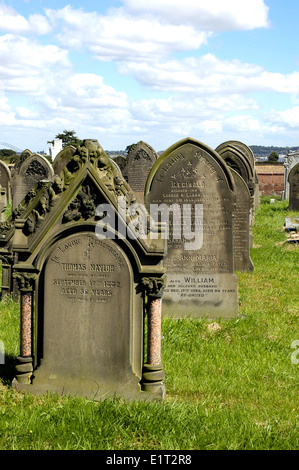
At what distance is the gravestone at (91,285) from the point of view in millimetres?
5621

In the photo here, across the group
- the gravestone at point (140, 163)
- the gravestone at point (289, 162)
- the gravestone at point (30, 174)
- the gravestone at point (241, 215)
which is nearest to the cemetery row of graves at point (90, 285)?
the gravestone at point (241, 215)

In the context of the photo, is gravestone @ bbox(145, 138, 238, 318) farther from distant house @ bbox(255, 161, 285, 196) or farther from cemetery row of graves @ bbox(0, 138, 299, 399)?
distant house @ bbox(255, 161, 285, 196)

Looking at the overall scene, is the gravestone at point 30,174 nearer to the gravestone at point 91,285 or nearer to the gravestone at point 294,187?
the gravestone at point 294,187

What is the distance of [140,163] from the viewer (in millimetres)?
21703

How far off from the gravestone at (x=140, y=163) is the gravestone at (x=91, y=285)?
15.9 metres

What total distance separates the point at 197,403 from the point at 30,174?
44.9 ft

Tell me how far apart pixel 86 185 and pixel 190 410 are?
7.80ft

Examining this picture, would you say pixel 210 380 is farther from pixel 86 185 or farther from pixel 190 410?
pixel 86 185

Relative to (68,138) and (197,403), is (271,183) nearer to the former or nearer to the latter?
(68,138)

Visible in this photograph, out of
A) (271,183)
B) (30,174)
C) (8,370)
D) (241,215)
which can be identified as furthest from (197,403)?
(271,183)

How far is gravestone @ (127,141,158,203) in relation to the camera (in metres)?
21.6

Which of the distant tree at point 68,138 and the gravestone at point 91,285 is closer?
the gravestone at point 91,285

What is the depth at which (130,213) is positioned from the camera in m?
5.71

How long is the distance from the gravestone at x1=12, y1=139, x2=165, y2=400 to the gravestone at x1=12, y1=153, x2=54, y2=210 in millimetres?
12510
